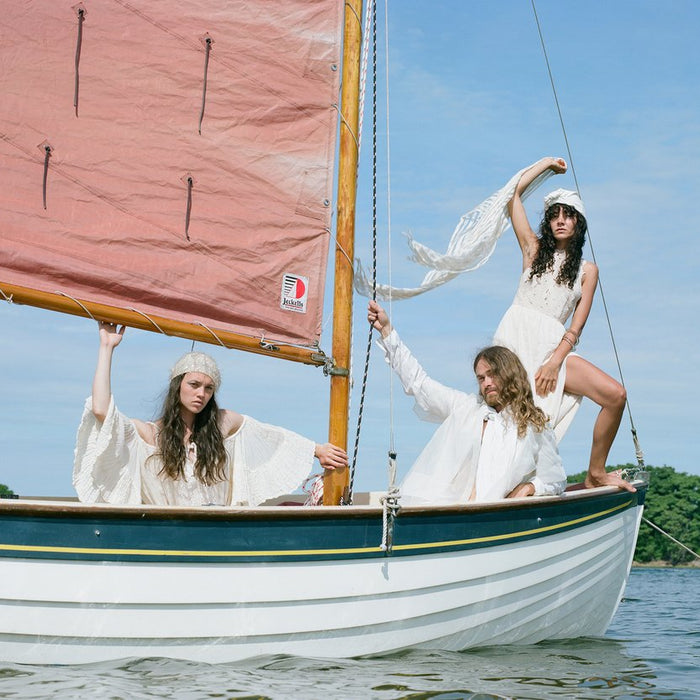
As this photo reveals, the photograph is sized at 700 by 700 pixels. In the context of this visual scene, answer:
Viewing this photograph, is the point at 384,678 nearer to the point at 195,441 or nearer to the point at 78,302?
the point at 195,441

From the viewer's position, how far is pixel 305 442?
619 centimetres

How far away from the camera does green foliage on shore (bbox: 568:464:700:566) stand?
196 ft

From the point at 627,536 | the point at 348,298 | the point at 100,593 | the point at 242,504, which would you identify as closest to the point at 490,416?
the point at 348,298

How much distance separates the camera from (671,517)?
60.1 meters

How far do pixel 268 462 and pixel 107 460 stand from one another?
40.5 inches

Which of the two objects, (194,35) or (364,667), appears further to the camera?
(194,35)

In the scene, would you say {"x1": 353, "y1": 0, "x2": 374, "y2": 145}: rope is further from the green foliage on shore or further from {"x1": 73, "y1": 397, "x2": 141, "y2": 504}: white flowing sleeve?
the green foliage on shore

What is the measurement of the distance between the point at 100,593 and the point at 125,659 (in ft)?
1.26

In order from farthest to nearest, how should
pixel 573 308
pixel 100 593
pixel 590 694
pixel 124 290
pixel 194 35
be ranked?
pixel 573 308
pixel 194 35
pixel 124 290
pixel 590 694
pixel 100 593

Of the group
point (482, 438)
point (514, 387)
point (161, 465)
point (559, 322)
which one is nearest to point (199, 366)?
point (161, 465)

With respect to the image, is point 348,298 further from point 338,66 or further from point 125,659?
point 125,659

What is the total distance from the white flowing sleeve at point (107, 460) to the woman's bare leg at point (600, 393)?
3.20 metres

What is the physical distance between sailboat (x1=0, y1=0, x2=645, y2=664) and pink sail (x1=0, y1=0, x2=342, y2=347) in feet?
0.04

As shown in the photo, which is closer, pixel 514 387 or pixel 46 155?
pixel 46 155
